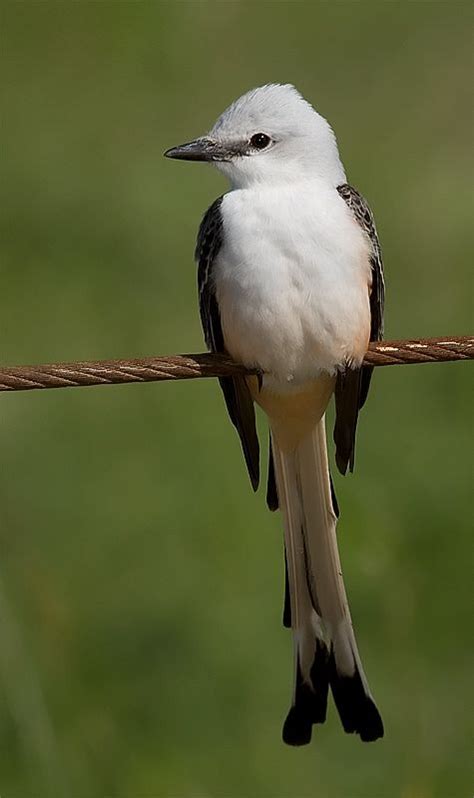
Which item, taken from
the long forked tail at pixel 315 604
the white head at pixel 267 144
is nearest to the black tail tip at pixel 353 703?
the long forked tail at pixel 315 604

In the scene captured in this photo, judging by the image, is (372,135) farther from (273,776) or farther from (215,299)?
(215,299)

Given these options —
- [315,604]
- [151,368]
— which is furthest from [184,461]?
[151,368]

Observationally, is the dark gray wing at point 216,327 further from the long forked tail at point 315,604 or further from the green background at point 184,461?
the green background at point 184,461

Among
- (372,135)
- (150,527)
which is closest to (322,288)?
(150,527)

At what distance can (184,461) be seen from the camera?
852 cm

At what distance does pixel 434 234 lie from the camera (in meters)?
9.96

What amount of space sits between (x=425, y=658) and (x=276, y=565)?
733 millimetres

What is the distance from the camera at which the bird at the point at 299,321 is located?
212 inches

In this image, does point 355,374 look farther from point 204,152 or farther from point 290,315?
point 204,152

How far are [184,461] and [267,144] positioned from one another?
301cm

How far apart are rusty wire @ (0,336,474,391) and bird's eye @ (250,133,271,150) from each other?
899 millimetres

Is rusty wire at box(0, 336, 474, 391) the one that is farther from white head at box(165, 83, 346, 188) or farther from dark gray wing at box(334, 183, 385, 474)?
white head at box(165, 83, 346, 188)

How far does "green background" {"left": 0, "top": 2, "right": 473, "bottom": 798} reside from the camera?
23.9 feet

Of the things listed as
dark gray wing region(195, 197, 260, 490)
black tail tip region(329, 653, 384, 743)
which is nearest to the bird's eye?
dark gray wing region(195, 197, 260, 490)
